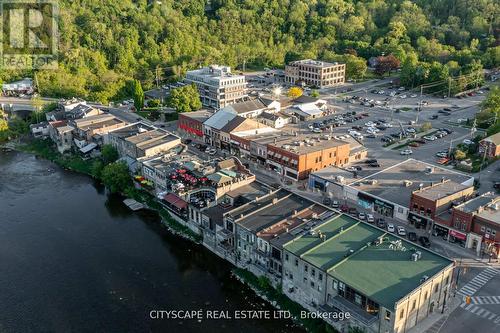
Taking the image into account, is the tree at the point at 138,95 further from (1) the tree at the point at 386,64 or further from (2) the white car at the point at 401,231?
(1) the tree at the point at 386,64

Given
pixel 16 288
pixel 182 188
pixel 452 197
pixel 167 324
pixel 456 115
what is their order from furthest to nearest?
1. pixel 456 115
2. pixel 182 188
3. pixel 452 197
4. pixel 16 288
5. pixel 167 324

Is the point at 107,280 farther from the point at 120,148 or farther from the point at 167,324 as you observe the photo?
the point at 120,148

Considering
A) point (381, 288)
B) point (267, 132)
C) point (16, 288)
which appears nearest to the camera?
point (381, 288)

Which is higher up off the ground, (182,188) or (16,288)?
(182,188)

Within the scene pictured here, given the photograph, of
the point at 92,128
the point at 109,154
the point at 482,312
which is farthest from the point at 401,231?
the point at 92,128

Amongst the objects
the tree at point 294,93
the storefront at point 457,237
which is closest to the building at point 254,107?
the tree at point 294,93

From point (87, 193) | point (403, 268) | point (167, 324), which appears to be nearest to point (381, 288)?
point (403, 268)

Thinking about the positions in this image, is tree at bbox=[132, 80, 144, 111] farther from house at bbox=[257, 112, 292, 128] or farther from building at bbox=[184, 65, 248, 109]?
house at bbox=[257, 112, 292, 128]
